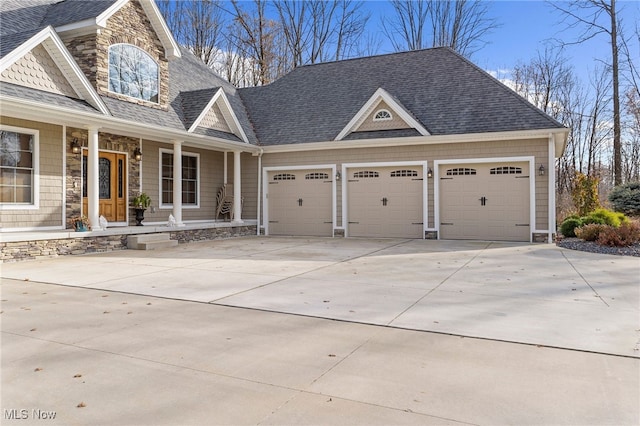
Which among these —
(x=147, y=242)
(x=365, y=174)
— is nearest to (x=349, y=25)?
(x=365, y=174)

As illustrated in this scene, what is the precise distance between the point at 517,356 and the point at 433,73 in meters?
12.8

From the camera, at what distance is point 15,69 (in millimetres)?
8914

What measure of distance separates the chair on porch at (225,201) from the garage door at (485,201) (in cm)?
683

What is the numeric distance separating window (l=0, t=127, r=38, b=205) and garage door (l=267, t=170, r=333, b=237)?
738 centimetres

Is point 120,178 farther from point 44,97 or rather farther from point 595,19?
point 595,19

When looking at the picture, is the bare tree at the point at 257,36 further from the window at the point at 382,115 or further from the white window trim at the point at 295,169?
the window at the point at 382,115

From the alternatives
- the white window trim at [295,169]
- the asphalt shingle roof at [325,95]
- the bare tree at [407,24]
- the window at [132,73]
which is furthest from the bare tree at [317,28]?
the window at [132,73]

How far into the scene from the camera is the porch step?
427 inches

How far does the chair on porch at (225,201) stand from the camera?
1503 centimetres

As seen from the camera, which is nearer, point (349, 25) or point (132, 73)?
point (132, 73)

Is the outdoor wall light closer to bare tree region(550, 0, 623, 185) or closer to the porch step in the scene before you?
the porch step

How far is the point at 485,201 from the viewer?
42.0 ft

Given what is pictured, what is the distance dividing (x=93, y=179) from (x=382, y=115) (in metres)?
8.29
